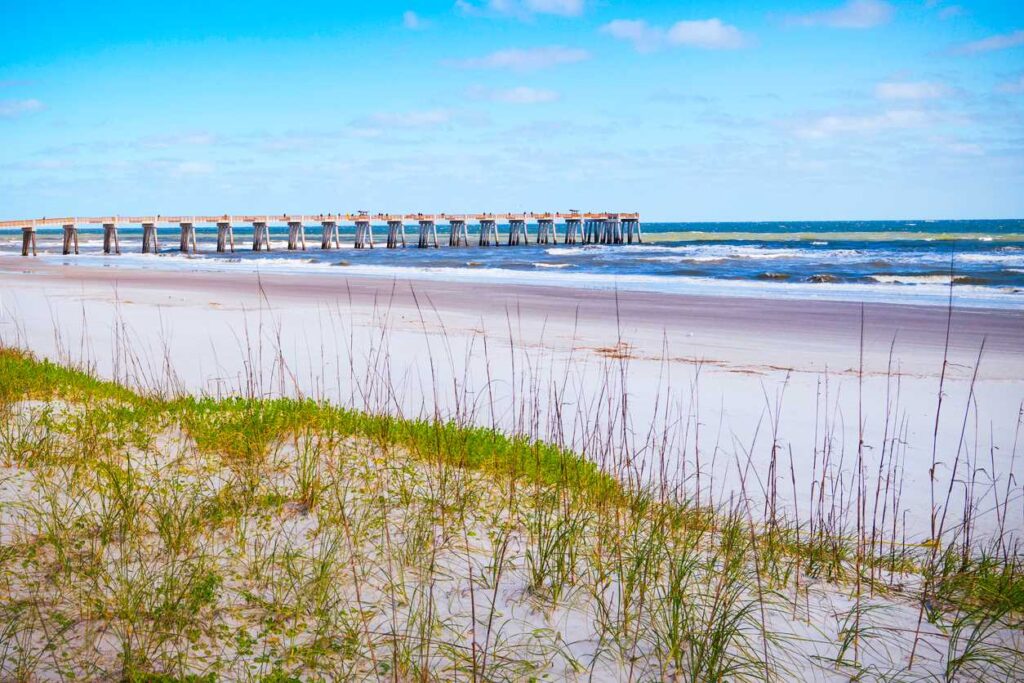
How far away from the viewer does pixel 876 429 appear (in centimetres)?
750

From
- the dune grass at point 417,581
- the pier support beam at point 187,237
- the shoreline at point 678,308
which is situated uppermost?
the pier support beam at point 187,237

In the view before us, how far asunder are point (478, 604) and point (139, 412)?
3376mm

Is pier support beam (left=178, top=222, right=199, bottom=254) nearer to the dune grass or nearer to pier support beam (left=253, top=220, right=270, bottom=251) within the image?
pier support beam (left=253, top=220, right=270, bottom=251)

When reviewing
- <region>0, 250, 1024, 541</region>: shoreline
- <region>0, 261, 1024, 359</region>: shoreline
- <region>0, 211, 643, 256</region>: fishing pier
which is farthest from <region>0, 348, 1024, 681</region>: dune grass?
<region>0, 211, 643, 256</region>: fishing pier

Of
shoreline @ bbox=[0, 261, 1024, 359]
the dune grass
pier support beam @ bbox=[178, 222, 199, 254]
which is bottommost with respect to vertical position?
the dune grass

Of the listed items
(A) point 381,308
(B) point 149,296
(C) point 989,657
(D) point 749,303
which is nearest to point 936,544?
(C) point 989,657

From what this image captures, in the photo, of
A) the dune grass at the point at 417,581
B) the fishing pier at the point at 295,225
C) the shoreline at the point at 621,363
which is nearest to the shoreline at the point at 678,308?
the shoreline at the point at 621,363

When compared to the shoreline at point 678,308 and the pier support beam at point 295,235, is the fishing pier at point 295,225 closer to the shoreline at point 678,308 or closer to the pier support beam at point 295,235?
the pier support beam at point 295,235

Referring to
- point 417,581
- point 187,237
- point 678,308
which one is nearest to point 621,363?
point 417,581

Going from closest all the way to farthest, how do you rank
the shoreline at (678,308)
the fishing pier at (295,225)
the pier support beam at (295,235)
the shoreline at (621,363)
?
the shoreline at (621,363)
the shoreline at (678,308)
the fishing pier at (295,225)
the pier support beam at (295,235)

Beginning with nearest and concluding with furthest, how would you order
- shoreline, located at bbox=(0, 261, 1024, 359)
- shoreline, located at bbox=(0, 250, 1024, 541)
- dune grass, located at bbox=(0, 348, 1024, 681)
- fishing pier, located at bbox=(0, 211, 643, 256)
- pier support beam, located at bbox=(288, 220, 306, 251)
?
dune grass, located at bbox=(0, 348, 1024, 681) < shoreline, located at bbox=(0, 250, 1024, 541) < shoreline, located at bbox=(0, 261, 1024, 359) < fishing pier, located at bbox=(0, 211, 643, 256) < pier support beam, located at bbox=(288, 220, 306, 251)

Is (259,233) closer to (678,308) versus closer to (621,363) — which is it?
(678,308)

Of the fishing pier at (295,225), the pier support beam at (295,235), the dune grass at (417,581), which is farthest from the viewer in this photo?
the pier support beam at (295,235)

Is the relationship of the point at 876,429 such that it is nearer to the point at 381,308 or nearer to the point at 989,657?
the point at 989,657
